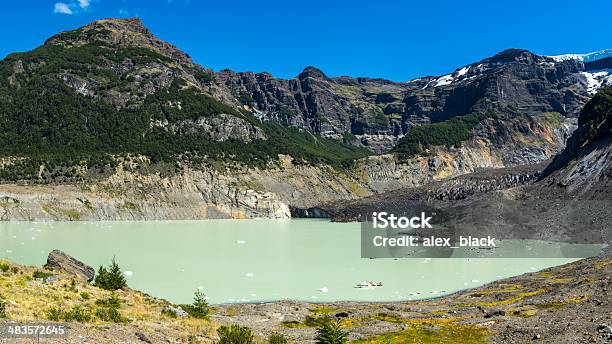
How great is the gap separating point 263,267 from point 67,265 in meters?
29.8

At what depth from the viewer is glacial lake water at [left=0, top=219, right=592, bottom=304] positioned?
157 feet

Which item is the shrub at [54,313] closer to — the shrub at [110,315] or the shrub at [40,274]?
the shrub at [110,315]

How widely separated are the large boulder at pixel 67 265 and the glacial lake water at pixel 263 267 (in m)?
6.54

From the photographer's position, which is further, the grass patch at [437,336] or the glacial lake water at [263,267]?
the glacial lake water at [263,267]

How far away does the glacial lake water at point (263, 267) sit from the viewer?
47.8 meters

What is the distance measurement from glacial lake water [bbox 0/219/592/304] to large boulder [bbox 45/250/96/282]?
257 inches

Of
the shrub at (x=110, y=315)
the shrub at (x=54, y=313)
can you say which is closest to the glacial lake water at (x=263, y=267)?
the shrub at (x=110, y=315)

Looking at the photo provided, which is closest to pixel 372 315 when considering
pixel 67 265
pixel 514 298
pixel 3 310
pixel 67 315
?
pixel 514 298

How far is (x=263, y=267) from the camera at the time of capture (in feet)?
210

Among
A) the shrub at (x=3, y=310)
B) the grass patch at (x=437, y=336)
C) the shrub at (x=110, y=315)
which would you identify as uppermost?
the shrub at (x=3, y=310)

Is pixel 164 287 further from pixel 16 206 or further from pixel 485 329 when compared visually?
pixel 16 206

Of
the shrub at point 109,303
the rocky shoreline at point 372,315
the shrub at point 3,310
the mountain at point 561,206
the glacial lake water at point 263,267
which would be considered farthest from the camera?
the mountain at point 561,206

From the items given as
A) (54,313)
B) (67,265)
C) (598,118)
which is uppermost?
(598,118)

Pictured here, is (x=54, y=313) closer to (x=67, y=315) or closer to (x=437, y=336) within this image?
(x=67, y=315)
